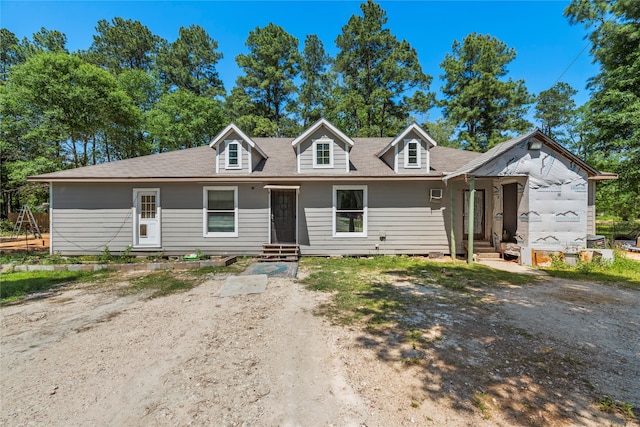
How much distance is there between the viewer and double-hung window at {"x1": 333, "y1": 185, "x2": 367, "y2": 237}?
9.55 metres

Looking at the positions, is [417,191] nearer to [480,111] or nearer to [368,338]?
[368,338]

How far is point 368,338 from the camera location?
144 inches

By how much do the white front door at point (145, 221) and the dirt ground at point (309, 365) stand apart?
14.7ft

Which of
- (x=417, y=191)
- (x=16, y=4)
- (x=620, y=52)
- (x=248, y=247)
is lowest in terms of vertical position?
(x=248, y=247)

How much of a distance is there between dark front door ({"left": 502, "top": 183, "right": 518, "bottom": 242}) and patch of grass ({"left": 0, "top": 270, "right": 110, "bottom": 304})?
531 inches

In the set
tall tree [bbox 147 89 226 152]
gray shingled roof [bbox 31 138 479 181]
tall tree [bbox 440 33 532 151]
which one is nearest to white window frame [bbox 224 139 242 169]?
gray shingled roof [bbox 31 138 479 181]

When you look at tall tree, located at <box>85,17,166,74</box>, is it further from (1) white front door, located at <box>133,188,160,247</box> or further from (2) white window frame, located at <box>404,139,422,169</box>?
(2) white window frame, located at <box>404,139,422,169</box>

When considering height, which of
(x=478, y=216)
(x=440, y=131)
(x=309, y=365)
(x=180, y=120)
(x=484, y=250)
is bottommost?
(x=309, y=365)

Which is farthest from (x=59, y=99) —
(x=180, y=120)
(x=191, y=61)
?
(x=191, y=61)

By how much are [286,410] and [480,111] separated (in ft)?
87.4

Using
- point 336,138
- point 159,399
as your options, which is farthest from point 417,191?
point 159,399

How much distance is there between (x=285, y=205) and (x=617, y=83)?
58.8 ft

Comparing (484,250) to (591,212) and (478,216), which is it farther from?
(591,212)

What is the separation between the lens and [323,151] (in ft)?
31.9
